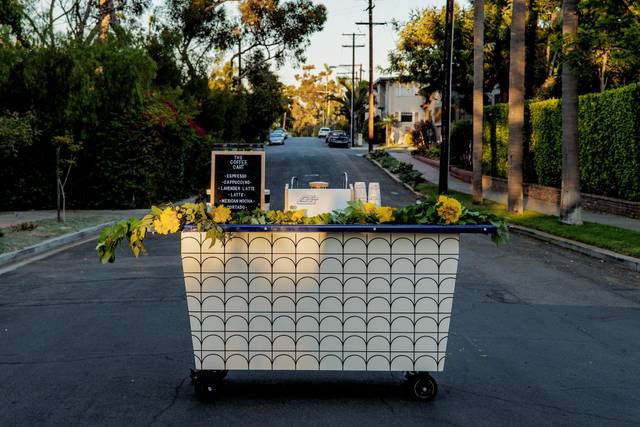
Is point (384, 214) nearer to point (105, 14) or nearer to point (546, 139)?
point (546, 139)

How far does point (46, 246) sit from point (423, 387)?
11738 millimetres

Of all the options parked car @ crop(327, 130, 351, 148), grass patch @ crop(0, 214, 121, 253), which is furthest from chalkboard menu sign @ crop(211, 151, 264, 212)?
parked car @ crop(327, 130, 351, 148)

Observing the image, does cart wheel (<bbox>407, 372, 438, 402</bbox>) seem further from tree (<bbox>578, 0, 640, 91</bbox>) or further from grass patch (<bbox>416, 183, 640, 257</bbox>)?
tree (<bbox>578, 0, 640, 91</bbox>)

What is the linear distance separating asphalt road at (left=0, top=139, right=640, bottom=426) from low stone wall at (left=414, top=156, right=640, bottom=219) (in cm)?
872

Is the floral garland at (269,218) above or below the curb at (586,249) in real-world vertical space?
above

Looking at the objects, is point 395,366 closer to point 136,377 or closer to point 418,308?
point 418,308

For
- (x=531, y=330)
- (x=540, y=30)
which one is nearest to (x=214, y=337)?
(x=531, y=330)

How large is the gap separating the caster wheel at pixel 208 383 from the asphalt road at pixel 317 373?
3.8 inches

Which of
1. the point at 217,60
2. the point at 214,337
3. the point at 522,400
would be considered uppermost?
the point at 217,60

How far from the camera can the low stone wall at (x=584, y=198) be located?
65.7 ft

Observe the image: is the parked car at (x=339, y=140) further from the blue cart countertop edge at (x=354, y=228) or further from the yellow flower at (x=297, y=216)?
the blue cart countertop edge at (x=354, y=228)

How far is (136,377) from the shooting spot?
6.33 metres

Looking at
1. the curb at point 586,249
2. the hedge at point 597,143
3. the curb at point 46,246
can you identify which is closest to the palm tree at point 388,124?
the hedge at point 597,143

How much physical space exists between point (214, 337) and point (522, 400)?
2352mm
